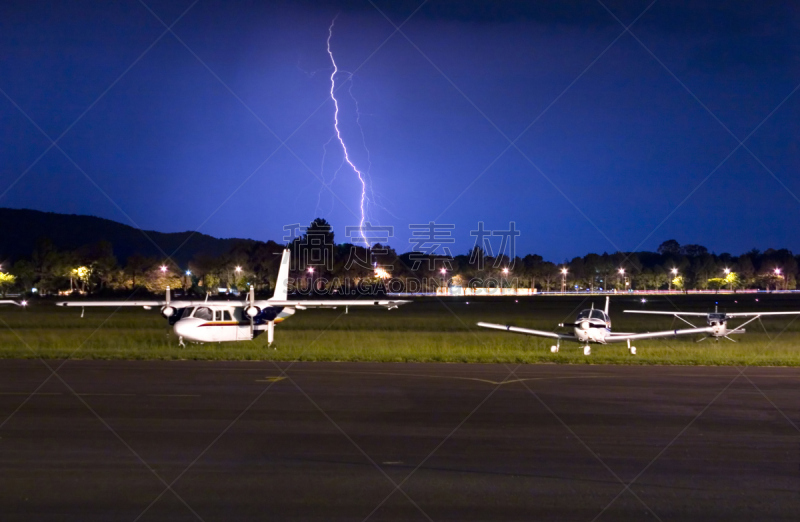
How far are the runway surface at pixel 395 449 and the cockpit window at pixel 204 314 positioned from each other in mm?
8728

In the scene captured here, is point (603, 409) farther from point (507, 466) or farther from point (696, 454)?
point (507, 466)

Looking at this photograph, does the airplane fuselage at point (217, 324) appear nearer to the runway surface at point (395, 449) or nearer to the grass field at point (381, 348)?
the grass field at point (381, 348)

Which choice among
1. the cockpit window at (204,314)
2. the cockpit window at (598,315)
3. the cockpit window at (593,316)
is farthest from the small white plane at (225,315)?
the cockpit window at (598,315)

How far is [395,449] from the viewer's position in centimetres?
1014

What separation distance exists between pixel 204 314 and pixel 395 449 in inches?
720

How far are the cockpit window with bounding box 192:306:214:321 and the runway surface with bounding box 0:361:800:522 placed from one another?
28.6ft

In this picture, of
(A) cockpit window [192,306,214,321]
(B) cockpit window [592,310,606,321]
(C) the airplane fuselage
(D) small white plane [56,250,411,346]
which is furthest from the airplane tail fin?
(B) cockpit window [592,310,606,321]

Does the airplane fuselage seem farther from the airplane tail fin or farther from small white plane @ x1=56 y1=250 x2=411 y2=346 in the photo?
the airplane tail fin

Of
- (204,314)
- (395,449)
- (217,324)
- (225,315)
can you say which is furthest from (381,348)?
(395,449)

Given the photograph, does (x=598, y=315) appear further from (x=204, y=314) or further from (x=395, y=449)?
(x=395, y=449)

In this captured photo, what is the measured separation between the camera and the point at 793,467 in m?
9.20

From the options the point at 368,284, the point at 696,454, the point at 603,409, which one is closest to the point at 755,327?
the point at 603,409

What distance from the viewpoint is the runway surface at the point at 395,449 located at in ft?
24.7

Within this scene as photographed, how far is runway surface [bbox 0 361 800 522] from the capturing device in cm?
754
